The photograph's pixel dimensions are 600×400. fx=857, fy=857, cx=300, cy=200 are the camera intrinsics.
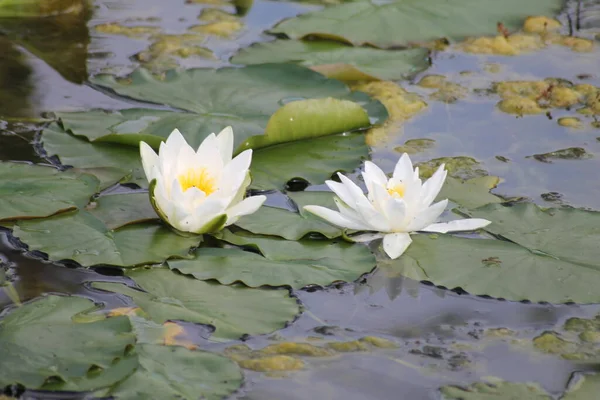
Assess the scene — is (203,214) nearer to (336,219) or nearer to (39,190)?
(336,219)

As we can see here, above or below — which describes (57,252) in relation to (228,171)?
below

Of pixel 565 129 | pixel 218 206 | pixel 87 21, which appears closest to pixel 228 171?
pixel 218 206

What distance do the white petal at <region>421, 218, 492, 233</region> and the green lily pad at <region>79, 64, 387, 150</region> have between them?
2.28 feet

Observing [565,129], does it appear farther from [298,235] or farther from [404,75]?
[298,235]

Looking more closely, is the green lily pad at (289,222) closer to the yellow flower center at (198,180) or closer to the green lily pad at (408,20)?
the yellow flower center at (198,180)

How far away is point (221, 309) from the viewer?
196 centimetres

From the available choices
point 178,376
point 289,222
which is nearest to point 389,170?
point 289,222

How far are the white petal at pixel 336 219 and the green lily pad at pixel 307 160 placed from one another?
1.01 ft

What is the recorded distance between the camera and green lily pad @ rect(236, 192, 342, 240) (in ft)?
7.44

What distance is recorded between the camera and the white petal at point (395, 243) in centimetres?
220

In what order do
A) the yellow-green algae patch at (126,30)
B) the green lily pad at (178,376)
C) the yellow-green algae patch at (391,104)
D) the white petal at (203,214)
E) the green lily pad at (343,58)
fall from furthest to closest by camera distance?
1. the yellow-green algae patch at (126,30)
2. the green lily pad at (343,58)
3. the yellow-green algae patch at (391,104)
4. the white petal at (203,214)
5. the green lily pad at (178,376)

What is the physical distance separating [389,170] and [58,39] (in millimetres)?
1754

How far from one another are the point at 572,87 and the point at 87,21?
2.17 m

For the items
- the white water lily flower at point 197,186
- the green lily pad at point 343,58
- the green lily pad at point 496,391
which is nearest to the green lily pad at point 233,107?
the green lily pad at point 343,58
